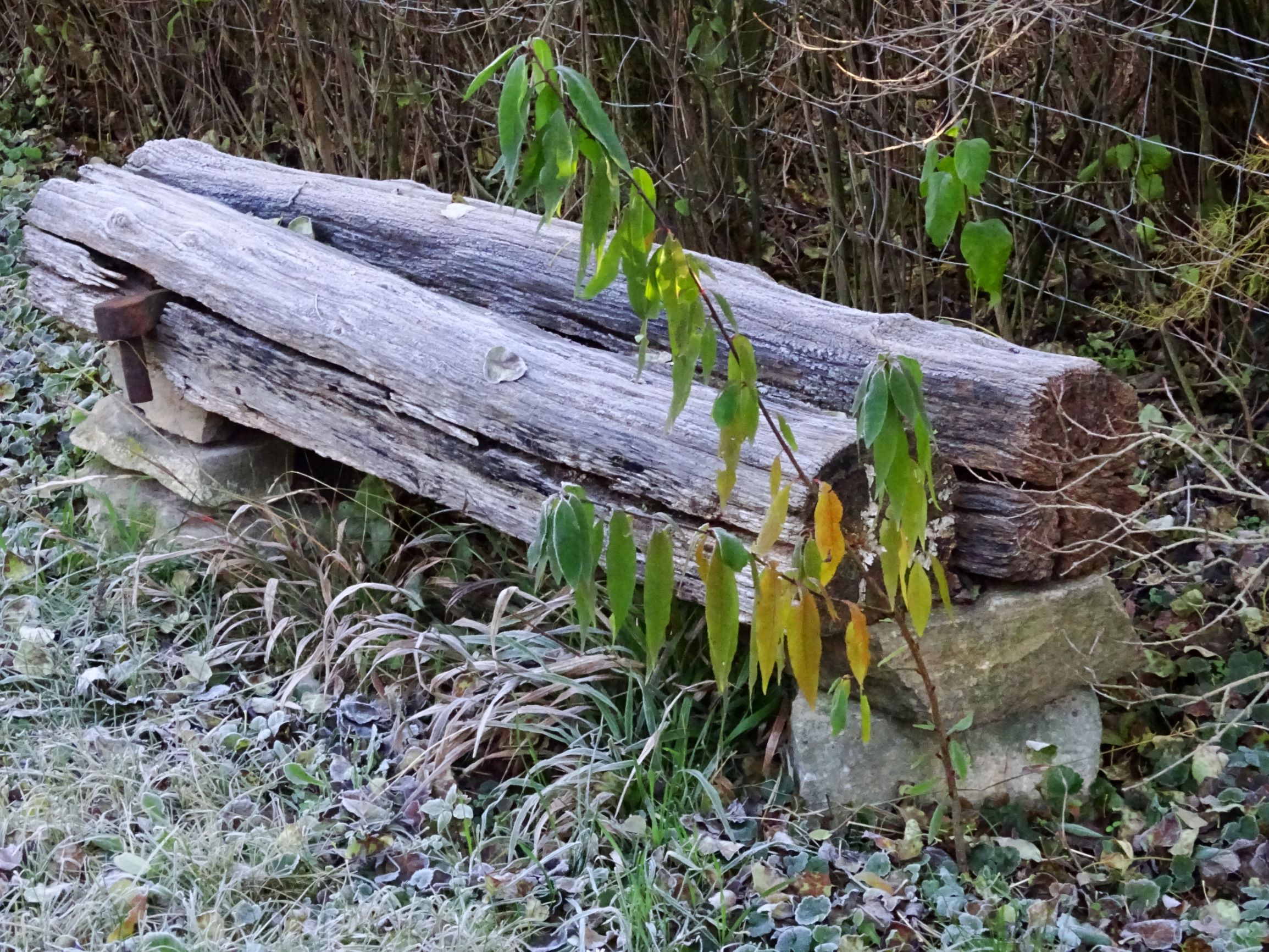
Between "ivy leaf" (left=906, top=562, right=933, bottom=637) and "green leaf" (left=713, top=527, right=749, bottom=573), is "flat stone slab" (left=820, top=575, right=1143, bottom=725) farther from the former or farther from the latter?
"green leaf" (left=713, top=527, right=749, bottom=573)

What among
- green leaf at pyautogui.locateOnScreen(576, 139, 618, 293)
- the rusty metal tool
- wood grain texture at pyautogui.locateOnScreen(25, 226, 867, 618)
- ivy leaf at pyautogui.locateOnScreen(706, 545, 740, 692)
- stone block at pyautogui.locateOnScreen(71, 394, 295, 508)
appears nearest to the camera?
green leaf at pyautogui.locateOnScreen(576, 139, 618, 293)

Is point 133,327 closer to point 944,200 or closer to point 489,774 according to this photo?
point 489,774

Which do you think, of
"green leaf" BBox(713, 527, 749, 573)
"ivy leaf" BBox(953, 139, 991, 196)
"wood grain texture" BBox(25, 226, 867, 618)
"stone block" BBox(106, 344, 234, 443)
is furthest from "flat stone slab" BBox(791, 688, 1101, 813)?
"stone block" BBox(106, 344, 234, 443)

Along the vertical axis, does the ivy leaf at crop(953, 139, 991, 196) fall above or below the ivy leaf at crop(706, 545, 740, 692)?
above

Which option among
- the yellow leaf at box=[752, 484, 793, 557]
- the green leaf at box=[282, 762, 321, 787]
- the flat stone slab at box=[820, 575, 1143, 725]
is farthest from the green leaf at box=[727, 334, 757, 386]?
the green leaf at box=[282, 762, 321, 787]

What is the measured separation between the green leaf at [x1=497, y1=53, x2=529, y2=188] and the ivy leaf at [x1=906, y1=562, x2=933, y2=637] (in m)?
0.92

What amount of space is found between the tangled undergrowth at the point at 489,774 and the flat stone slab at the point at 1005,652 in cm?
11

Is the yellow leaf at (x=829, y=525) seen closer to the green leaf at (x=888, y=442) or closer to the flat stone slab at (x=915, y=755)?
the green leaf at (x=888, y=442)

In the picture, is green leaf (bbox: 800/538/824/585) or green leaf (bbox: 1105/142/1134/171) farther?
green leaf (bbox: 1105/142/1134/171)

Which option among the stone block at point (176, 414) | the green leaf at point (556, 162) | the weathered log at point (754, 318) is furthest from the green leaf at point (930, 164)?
the stone block at point (176, 414)

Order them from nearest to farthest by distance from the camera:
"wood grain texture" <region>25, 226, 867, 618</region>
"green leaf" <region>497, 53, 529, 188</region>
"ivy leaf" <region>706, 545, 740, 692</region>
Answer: "green leaf" <region>497, 53, 529, 188</region> < "ivy leaf" <region>706, 545, 740, 692</region> < "wood grain texture" <region>25, 226, 867, 618</region>

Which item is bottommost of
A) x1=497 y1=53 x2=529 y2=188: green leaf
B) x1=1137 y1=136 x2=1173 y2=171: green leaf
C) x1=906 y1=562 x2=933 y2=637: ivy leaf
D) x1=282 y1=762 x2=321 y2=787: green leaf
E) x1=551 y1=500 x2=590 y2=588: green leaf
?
x1=282 y1=762 x2=321 y2=787: green leaf

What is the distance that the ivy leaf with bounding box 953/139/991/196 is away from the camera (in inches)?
77.3

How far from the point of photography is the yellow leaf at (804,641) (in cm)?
193
